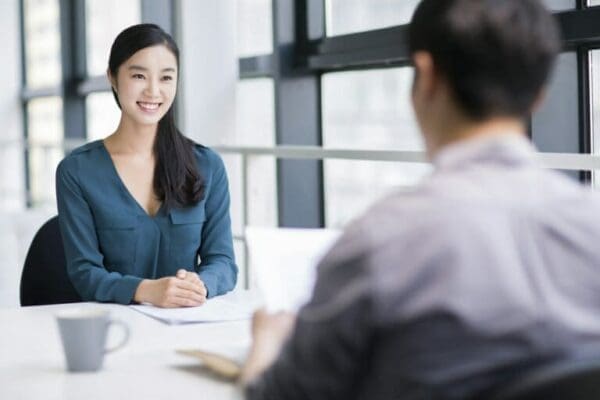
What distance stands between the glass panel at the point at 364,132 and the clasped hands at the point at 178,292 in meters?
1.15

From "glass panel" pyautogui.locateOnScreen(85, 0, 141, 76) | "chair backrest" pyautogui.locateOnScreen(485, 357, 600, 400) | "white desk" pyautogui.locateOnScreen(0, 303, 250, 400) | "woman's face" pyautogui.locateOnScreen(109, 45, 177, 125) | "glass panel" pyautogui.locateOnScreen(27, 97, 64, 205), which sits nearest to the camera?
"chair backrest" pyautogui.locateOnScreen(485, 357, 600, 400)

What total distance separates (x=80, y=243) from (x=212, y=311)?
1.34 feet

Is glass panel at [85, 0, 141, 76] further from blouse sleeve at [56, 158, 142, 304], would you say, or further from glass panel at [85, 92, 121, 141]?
blouse sleeve at [56, 158, 142, 304]

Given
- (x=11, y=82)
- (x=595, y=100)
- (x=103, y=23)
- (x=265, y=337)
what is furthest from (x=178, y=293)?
(x=11, y=82)

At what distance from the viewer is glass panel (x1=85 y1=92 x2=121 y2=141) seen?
5.43 m

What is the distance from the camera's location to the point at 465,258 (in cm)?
77

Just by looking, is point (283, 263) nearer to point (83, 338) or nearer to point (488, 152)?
point (83, 338)

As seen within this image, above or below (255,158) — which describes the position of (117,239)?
below

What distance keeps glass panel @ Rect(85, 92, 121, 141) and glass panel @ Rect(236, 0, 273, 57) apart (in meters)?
1.62

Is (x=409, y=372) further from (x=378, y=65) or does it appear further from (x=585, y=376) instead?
(x=378, y=65)

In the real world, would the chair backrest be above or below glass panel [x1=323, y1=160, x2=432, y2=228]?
below

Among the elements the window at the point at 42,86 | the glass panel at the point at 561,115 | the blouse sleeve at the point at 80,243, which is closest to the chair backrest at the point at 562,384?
the blouse sleeve at the point at 80,243

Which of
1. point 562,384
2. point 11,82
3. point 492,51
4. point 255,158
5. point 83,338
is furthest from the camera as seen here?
point 11,82

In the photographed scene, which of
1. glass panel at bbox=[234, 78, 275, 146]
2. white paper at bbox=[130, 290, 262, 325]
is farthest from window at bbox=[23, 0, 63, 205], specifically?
white paper at bbox=[130, 290, 262, 325]
